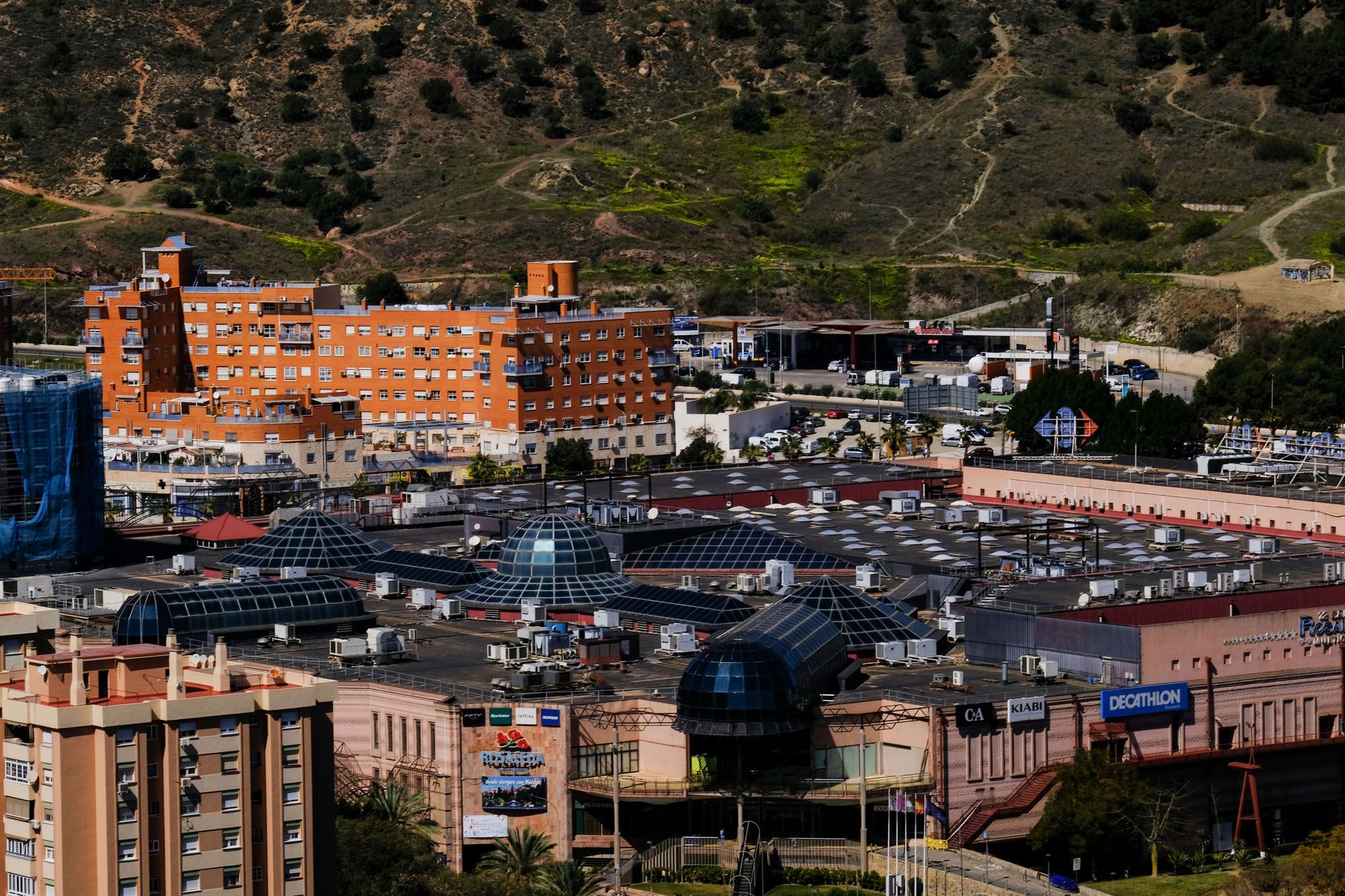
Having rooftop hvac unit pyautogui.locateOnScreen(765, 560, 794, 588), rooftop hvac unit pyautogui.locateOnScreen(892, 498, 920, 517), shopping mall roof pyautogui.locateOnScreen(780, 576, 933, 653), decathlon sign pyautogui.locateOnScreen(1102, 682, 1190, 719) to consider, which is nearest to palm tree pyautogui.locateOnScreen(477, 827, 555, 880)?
shopping mall roof pyautogui.locateOnScreen(780, 576, 933, 653)

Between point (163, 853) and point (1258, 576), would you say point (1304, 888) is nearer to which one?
point (1258, 576)

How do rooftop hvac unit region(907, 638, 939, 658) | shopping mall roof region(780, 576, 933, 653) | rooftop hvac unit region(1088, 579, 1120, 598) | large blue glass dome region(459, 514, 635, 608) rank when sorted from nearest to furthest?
rooftop hvac unit region(907, 638, 939, 658) → shopping mall roof region(780, 576, 933, 653) → rooftop hvac unit region(1088, 579, 1120, 598) → large blue glass dome region(459, 514, 635, 608)

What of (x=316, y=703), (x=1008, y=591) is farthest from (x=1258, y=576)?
(x=316, y=703)

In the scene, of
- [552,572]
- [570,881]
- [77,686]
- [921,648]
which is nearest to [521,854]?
[570,881]

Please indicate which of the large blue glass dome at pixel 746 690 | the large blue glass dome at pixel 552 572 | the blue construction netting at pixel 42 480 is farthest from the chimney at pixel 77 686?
the blue construction netting at pixel 42 480

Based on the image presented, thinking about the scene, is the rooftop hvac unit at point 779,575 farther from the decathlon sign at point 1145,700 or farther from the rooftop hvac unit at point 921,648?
the decathlon sign at point 1145,700

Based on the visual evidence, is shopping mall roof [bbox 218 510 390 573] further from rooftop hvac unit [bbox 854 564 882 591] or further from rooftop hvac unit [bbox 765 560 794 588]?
rooftop hvac unit [bbox 854 564 882 591]
